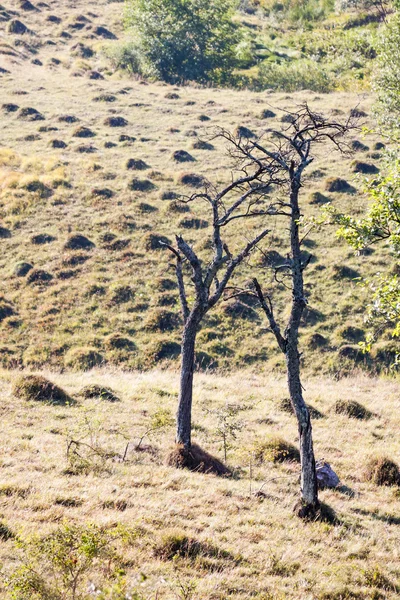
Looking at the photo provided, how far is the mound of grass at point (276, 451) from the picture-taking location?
15.9 meters

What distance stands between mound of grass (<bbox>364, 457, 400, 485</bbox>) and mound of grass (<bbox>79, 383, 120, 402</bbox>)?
8851mm

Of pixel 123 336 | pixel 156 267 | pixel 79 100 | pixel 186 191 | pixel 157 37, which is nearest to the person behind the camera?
pixel 123 336

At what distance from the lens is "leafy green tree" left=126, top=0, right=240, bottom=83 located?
66.6 metres

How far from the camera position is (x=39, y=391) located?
19.0 m

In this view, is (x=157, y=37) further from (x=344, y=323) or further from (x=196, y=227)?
(x=344, y=323)

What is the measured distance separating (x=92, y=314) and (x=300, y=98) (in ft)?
126

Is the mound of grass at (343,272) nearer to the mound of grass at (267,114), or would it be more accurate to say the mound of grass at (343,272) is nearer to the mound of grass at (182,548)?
the mound of grass at (182,548)

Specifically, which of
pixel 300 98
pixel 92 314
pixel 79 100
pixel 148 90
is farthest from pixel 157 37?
pixel 92 314

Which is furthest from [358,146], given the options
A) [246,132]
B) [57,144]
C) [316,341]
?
[57,144]

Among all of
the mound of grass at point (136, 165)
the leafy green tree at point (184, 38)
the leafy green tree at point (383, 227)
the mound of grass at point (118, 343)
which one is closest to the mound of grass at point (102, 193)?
the mound of grass at point (136, 165)

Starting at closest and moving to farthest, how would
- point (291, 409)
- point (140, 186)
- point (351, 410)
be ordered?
point (351, 410), point (291, 409), point (140, 186)

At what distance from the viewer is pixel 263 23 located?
90125mm

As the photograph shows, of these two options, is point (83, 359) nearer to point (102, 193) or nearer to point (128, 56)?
point (102, 193)

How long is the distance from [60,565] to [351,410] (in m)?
13.9
